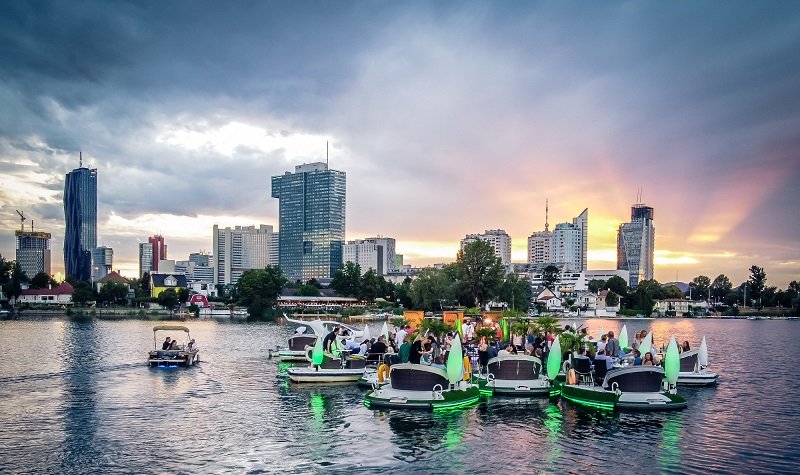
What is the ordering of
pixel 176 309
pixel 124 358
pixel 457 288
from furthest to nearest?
pixel 176 309 < pixel 457 288 < pixel 124 358

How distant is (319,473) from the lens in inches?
632

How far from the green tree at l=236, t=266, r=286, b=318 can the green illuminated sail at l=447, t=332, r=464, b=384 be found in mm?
109450

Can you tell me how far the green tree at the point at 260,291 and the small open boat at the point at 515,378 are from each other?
10751 centimetres

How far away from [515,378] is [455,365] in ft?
13.6

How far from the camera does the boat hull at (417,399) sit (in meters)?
23.2

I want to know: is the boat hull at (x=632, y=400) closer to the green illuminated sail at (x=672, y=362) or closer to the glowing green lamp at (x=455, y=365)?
the green illuminated sail at (x=672, y=362)

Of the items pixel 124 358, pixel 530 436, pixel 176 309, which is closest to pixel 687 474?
pixel 530 436

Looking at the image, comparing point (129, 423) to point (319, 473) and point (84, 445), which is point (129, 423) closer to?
point (84, 445)

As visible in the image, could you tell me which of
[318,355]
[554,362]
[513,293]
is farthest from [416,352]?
[513,293]

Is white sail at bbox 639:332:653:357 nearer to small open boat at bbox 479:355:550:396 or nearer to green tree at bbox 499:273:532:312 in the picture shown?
small open boat at bbox 479:355:550:396

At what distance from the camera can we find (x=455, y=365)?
79.0 feet

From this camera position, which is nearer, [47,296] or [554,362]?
[554,362]

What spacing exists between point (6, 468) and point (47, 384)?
1631 cm

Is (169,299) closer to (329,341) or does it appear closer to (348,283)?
(348,283)
